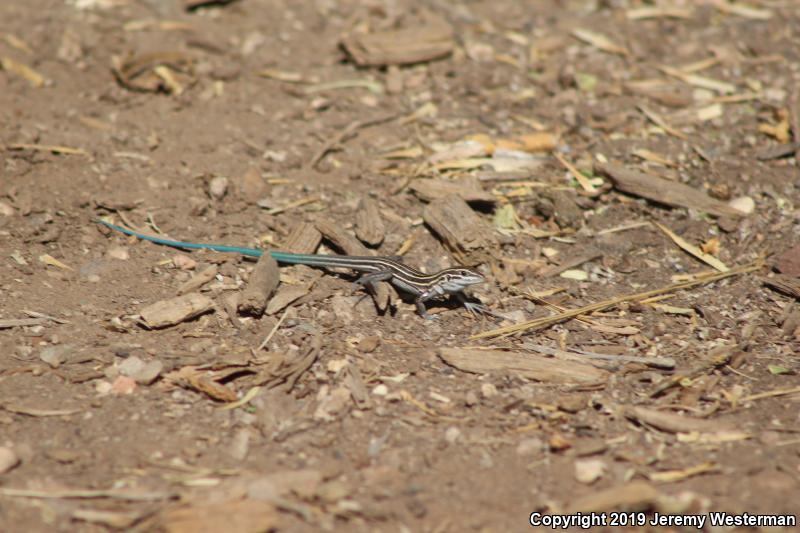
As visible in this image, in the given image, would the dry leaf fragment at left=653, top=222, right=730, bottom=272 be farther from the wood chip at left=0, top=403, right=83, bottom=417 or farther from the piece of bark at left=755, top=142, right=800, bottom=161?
the wood chip at left=0, top=403, right=83, bottom=417

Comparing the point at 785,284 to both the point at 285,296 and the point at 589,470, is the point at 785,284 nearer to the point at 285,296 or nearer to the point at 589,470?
the point at 589,470

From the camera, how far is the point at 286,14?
8.20 metres

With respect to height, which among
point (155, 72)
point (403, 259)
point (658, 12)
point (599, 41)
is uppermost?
point (658, 12)

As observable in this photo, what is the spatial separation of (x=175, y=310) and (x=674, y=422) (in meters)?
3.04

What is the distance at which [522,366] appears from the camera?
4680 millimetres

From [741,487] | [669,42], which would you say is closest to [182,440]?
[741,487]

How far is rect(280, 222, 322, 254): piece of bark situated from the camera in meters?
5.61

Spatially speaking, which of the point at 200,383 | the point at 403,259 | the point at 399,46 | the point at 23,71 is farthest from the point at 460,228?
the point at 23,71

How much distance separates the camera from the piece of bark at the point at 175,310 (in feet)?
15.9

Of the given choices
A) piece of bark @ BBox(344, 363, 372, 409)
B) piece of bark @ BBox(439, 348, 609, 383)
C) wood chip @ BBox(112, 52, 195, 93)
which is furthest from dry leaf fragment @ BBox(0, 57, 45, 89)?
piece of bark @ BBox(439, 348, 609, 383)

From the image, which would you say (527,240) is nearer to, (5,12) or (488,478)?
(488,478)

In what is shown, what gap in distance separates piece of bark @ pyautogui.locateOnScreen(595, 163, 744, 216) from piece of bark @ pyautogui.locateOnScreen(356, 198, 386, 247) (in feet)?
6.22

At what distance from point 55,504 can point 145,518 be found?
1.45ft

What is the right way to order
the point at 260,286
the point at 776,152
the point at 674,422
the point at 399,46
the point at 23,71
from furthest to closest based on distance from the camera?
the point at 399,46
the point at 23,71
the point at 776,152
the point at 260,286
the point at 674,422
